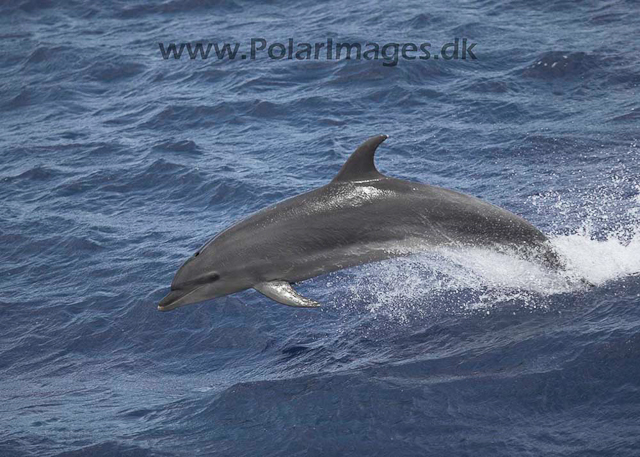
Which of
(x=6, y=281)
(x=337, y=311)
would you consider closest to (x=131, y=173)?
(x=6, y=281)

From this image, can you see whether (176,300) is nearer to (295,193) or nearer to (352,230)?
(352,230)

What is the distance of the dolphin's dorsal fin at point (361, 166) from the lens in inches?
435

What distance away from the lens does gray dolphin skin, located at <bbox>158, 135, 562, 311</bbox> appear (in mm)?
11227

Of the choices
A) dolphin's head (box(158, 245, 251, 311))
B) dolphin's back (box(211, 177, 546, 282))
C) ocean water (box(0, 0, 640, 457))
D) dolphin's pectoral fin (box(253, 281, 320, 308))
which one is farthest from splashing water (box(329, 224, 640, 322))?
dolphin's head (box(158, 245, 251, 311))

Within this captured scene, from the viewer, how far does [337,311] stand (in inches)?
494

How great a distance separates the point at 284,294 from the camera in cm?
1092

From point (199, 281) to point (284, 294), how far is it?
1.09 m

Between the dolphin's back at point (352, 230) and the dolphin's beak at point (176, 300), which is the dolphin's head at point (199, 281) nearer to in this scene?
the dolphin's beak at point (176, 300)

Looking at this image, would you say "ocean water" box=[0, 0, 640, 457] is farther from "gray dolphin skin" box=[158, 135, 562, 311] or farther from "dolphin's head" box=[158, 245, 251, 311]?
"dolphin's head" box=[158, 245, 251, 311]

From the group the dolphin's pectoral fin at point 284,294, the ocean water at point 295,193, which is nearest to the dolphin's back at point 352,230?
the dolphin's pectoral fin at point 284,294

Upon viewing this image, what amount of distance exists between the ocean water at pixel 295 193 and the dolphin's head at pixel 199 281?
1.10m

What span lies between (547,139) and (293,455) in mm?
9621

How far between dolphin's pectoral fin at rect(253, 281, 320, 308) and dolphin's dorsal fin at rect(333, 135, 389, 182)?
4.84 ft

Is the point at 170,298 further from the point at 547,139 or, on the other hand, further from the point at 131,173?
the point at 547,139
